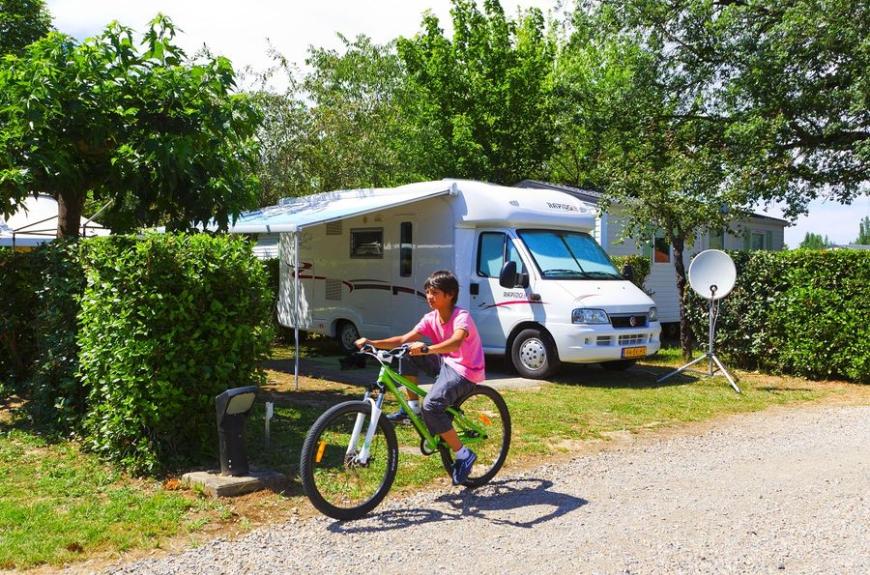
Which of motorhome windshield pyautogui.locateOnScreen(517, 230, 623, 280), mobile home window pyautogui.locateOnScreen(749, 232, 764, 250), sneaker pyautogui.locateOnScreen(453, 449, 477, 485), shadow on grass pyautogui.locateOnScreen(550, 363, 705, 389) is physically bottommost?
sneaker pyautogui.locateOnScreen(453, 449, 477, 485)

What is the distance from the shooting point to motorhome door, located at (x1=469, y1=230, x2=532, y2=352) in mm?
10875

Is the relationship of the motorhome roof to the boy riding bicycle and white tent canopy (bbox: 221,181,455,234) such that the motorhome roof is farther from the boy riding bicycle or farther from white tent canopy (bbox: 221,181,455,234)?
the boy riding bicycle

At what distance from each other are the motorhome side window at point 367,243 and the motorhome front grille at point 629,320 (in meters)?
3.78

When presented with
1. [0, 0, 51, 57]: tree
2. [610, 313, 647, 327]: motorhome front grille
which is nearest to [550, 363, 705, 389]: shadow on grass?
[610, 313, 647, 327]: motorhome front grille

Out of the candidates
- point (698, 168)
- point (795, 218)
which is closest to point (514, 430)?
point (698, 168)

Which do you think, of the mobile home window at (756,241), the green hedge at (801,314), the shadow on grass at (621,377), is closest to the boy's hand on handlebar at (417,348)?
the shadow on grass at (621,377)

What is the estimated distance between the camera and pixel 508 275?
1040 cm

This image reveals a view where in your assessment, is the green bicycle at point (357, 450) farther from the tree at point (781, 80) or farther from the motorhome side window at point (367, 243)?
the tree at point (781, 80)

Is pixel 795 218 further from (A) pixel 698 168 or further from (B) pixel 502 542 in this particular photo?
(B) pixel 502 542

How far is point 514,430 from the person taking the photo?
7457 mm

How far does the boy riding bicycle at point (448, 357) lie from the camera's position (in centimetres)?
521

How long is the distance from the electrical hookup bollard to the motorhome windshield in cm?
600

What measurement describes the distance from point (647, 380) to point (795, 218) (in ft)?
27.2

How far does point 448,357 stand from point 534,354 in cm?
545
